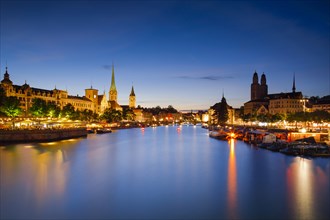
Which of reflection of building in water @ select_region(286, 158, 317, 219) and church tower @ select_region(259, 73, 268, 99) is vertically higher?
church tower @ select_region(259, 73, 268, 99)

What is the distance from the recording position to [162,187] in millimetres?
28844

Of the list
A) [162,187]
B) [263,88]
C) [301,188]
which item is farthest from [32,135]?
[263,88]

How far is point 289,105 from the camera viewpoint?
124 m

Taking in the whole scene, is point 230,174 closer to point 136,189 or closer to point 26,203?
point 136,189

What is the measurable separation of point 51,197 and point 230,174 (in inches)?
718

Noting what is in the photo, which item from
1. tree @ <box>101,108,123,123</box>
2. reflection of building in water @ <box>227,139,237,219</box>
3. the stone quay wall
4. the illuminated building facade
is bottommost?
reflection of building in water @ <box>227,139,237,219</box>

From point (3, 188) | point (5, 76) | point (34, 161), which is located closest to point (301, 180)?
point (3, 188)

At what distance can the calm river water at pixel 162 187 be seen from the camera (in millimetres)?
21906

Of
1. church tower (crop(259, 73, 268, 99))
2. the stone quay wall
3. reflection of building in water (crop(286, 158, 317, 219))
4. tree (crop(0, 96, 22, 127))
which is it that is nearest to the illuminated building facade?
church tower (crop(259, 73, 268, 99))

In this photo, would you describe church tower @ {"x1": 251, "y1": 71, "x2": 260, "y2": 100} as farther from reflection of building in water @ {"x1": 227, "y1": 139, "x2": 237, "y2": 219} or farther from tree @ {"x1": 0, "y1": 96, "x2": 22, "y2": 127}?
reflection of building in water @ {"x1": 227, "y1": 139, "x2": 237, "y2": 219}

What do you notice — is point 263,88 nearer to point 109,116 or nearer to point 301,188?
point 109,116

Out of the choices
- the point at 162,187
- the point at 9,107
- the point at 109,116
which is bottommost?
the point at 162,187

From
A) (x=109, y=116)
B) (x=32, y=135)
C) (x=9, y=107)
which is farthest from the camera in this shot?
(x=109, y=116)

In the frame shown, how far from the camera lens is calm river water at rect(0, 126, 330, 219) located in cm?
2191
